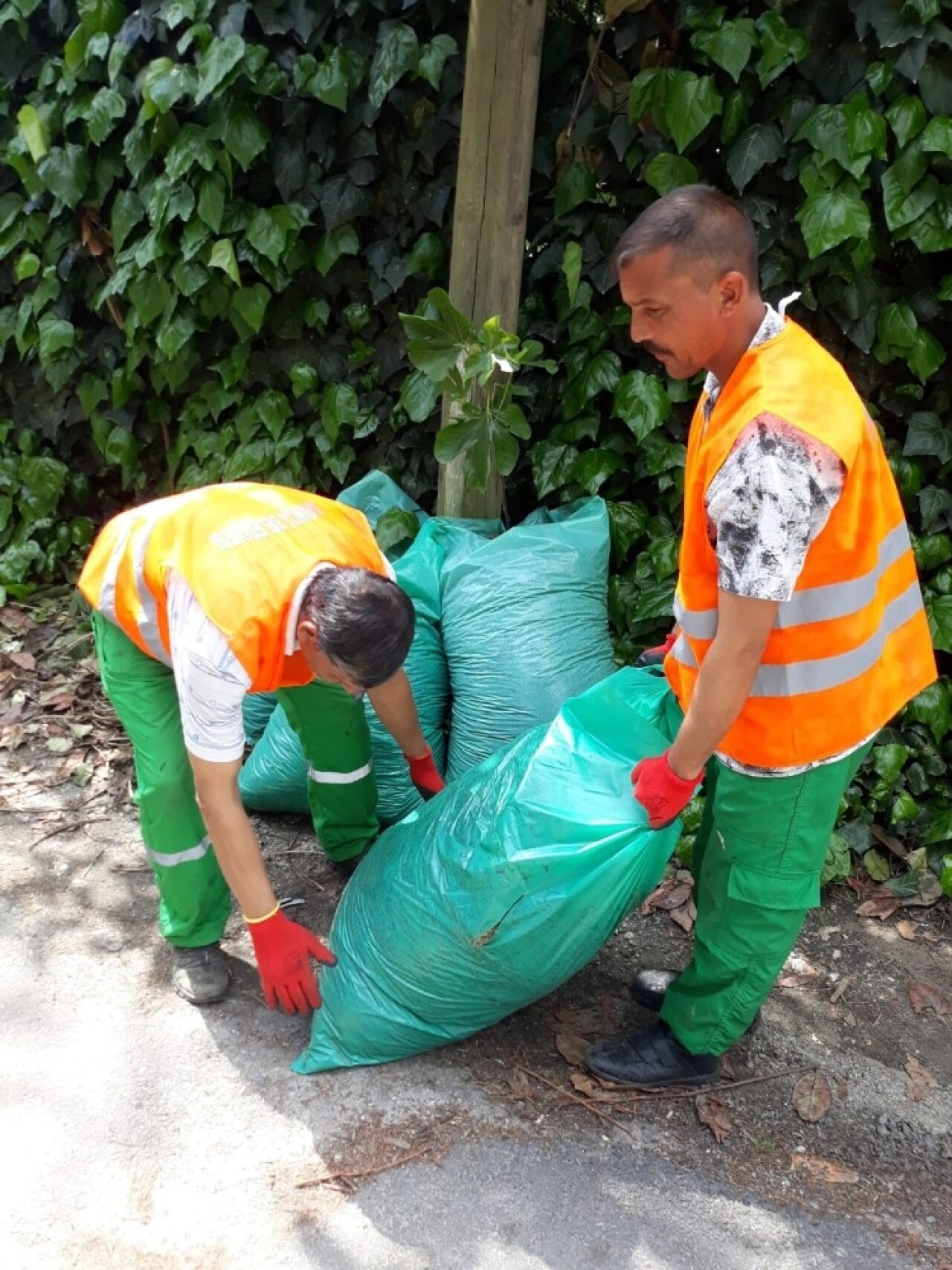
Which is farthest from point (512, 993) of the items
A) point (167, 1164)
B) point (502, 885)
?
point (167, 1164)

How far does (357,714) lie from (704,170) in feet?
5.43

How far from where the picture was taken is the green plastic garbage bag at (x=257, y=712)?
10.1 ft

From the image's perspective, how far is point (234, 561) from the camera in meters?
1.95

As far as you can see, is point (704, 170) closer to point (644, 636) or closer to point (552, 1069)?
point (644, 636)

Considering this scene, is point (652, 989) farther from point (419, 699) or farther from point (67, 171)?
point (67, 171)

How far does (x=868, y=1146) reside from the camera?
2.11 meters

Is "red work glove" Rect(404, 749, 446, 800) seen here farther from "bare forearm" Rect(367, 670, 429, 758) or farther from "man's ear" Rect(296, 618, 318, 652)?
"man's ear" Rect(296, 618, 318, 652)

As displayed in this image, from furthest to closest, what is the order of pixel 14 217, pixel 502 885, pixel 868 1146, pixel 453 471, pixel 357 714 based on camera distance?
pixel 14 217
pixel 453 471
pixel 357 714
pixel 868 1146
pixel 502 885

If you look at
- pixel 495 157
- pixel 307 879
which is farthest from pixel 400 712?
pixel 495 157

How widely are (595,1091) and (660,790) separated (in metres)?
Result: 0.71

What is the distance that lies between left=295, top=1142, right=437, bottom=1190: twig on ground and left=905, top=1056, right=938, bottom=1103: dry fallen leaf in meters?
1.00

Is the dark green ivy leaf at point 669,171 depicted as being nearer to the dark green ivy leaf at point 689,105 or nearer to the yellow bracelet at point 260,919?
the dark green ivy leaf at point 689,105

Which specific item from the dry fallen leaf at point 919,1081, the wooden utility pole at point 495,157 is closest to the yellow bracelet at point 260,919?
the dry fallen leaf at point 919,1081

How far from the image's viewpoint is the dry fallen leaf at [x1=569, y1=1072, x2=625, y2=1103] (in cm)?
216
